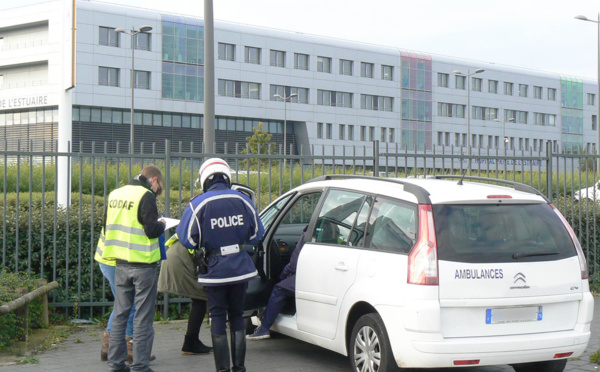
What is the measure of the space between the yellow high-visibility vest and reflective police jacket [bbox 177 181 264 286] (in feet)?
1.22

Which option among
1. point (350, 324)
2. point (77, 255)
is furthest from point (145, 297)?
point (77, 255)

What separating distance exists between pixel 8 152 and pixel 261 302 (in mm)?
3646

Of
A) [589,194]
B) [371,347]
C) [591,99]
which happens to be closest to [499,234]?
[371,347]

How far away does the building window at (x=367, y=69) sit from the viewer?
70.2 m

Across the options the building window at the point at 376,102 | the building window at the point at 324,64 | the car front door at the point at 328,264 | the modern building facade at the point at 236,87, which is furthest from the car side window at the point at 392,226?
the building window at the point at 376,102

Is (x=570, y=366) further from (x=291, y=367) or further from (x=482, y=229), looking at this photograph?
(x=291, y=367)

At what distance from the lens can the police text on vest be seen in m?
6.32

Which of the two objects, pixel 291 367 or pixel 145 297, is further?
pixel 291 367

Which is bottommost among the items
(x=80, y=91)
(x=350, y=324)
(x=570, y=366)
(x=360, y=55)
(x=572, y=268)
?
(x=570, y=366)

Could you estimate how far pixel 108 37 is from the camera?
56094mm

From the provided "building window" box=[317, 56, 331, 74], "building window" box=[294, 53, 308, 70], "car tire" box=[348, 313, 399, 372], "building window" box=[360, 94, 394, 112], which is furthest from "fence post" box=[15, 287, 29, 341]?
"building window" box=[360, 94, 394, 112]

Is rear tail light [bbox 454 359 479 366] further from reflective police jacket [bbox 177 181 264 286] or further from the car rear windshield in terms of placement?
reflective police jacket [bbox 177 181 264 286]

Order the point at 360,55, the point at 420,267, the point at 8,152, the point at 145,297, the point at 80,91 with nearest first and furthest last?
the point at 420,267, the point at 145,297, the point at 8,152, the point at 80,91, the point at 360,55

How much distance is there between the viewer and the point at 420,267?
18.9 ft
